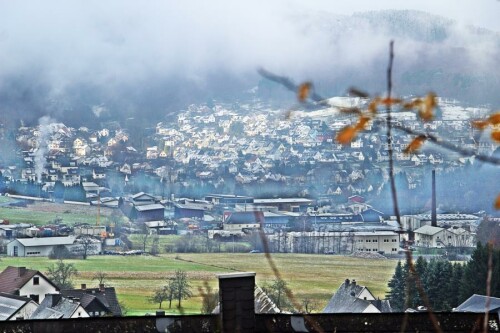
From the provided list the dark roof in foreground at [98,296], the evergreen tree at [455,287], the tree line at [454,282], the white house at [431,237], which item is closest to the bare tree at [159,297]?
the dark roof in foreground at [98,296]

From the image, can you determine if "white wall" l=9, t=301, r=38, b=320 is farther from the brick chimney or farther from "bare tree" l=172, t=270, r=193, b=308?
the brick chimney

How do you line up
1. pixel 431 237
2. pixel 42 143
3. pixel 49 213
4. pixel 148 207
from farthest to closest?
pixel 42 143 < pixel 148 207 < pixel 49 213 < pixel 431 237

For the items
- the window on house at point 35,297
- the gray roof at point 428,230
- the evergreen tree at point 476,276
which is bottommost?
the window on house at point 35,297

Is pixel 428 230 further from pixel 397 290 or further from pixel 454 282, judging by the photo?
pixel 454 282

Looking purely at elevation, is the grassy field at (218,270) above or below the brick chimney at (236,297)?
below

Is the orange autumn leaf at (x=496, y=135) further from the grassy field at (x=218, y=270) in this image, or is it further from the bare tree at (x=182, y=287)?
the bare tree at (x=182, y=287)

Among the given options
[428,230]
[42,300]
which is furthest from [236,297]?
[428,230]
